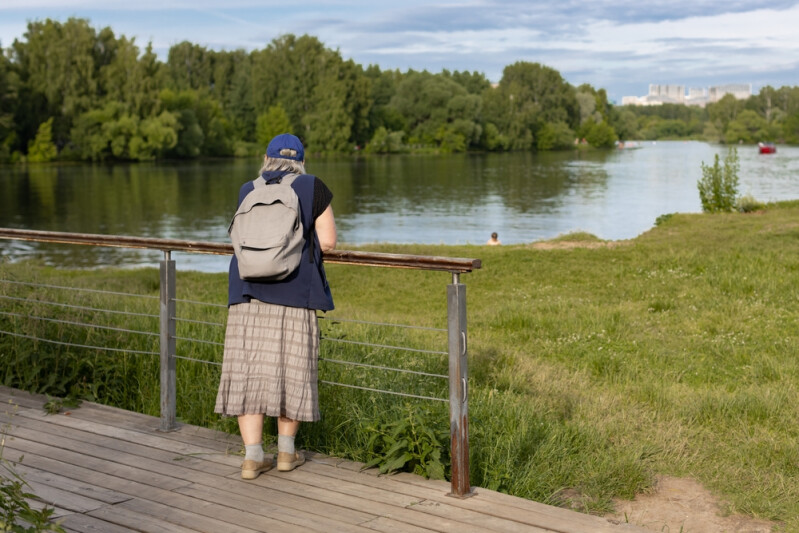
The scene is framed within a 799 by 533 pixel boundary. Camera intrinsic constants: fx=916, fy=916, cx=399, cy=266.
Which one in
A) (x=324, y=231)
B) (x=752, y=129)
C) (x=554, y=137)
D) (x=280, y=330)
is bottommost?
(x=280, y=330)

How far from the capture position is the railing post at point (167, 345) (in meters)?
5.42

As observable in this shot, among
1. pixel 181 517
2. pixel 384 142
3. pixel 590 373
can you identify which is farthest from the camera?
pixel 384 142

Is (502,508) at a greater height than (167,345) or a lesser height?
lesser

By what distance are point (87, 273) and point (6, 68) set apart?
250ft

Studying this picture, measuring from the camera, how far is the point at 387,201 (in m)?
50.6

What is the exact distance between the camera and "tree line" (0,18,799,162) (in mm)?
89812

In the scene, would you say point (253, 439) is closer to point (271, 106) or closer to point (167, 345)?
point (167, 345)

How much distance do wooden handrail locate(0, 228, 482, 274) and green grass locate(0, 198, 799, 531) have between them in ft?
2.89

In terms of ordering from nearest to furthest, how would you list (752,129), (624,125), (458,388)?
(458,388) < (752,129) < (624,125)

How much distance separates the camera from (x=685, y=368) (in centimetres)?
912

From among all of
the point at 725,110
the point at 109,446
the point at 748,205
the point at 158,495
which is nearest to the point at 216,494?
the point at 158,495

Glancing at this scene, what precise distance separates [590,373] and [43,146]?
87911mm

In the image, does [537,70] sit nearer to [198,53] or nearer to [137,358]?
[198,53]

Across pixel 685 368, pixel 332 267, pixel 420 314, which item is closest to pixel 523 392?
pixel 685 368
